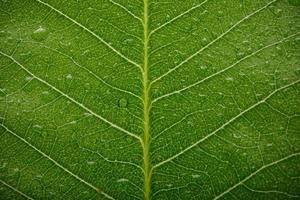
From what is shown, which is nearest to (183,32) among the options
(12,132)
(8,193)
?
(12,132)

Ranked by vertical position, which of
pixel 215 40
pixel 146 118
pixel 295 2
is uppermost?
pixel 295 2

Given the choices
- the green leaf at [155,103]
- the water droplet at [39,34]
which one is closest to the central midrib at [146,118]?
the green leaf at [155,103]

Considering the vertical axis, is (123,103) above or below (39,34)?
below

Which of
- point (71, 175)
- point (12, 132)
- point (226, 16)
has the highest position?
point (226, 16)

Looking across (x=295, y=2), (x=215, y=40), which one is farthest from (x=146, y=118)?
(x=295, y=2)

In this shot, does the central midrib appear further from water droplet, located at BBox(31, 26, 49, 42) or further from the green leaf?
water droplet, located at BBox(31, 26, 49, 42)

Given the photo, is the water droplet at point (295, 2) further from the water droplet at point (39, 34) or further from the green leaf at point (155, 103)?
the water droplet at point (39, 34)

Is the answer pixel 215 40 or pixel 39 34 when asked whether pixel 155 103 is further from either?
pixel 39 34

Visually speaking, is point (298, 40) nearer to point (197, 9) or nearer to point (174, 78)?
point (197, 9)
